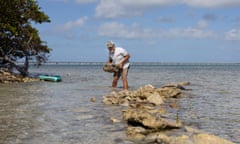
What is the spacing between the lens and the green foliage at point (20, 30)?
25.0 metres

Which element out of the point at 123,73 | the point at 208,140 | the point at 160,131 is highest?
the point at 123,73

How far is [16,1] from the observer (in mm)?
24719

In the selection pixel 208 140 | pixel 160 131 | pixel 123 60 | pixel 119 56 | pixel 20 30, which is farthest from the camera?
pixel 20 30

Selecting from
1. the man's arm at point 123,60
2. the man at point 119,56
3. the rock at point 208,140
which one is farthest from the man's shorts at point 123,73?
the rock at point 208,140

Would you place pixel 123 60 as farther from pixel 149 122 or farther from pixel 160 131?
pixel 160 131

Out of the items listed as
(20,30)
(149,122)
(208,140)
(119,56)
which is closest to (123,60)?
(119,56)

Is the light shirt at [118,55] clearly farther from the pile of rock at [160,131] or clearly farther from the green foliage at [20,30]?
the green foliage at [20,30]

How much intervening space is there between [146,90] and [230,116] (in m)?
4.14

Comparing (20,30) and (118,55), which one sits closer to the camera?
(118,55)

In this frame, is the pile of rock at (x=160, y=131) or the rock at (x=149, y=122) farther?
the rock at (x=149, y=122)

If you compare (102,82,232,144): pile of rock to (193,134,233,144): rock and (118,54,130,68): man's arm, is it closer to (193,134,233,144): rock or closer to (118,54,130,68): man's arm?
(193,134,233,144): rock

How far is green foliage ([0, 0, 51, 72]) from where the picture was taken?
25.0m

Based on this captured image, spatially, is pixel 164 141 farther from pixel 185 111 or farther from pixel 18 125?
pixel 185 111

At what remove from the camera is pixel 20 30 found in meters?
27.8
